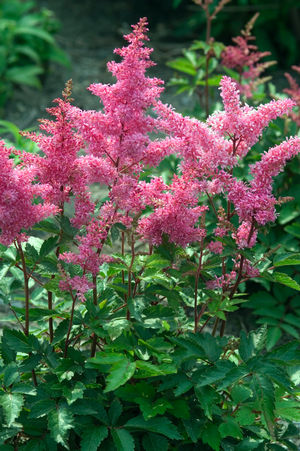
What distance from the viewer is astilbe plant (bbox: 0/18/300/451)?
205cm

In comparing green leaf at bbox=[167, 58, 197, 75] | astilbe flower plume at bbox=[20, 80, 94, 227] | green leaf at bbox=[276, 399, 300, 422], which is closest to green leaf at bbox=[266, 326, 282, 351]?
green leaf at bbox=[276, 399, 300, 422]

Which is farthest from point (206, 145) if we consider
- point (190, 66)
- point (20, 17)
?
point (20, 17)

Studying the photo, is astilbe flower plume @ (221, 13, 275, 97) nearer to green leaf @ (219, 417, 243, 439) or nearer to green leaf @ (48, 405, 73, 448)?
green leaf @ (219, 417, 243, 439)

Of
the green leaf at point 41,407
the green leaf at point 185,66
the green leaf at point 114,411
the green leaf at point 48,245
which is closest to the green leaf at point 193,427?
the green leaf at point 114,411

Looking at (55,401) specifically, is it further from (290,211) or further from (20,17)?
(20,17)

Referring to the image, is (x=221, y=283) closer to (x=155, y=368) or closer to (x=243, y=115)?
(x=155, y=368)

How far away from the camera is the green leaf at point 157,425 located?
83.9 inches

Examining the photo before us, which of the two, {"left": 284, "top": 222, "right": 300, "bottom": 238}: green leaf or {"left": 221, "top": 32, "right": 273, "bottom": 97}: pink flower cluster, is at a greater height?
{"left": 221, "top": 32, "right": 273, "bottom": 97}: pink flower cluster

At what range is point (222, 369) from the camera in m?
2.12

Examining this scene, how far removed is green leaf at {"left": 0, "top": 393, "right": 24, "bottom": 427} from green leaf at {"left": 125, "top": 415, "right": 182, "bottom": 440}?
14.4 inches

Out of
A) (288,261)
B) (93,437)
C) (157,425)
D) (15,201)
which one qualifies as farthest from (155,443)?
(15,201)

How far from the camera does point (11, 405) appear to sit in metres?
2.09

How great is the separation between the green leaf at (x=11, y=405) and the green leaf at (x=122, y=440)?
0.32 meters

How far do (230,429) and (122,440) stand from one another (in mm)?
362
